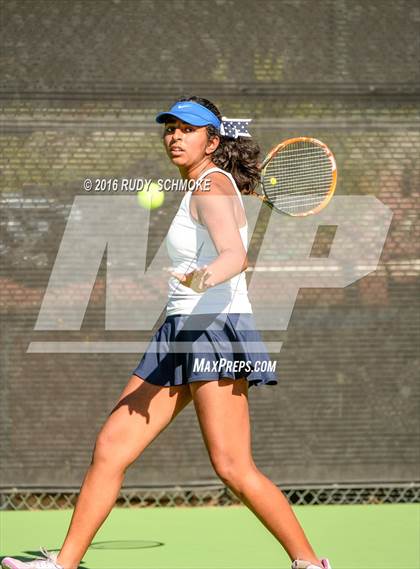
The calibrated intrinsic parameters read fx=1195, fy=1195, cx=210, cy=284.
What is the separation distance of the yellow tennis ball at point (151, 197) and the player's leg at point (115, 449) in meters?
1.93

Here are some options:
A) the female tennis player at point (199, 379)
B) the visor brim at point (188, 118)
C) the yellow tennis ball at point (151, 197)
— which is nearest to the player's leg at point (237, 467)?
the female tennis player at point (199, 379)

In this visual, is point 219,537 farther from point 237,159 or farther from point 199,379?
point 237,159

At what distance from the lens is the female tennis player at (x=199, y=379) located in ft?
11.3

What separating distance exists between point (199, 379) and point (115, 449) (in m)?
0.33

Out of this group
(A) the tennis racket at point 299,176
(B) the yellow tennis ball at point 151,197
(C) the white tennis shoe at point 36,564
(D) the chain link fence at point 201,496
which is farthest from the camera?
(D) the chain link fence at point 201,496

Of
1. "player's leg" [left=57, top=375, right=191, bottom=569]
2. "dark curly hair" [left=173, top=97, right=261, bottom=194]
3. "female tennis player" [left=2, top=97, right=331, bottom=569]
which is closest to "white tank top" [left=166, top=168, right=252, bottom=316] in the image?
"female tennis player" [left=2, top=97, right=331, bottom=569]

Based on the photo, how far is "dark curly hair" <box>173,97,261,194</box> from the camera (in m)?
3.69

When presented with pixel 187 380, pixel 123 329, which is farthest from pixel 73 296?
pixel 187 380

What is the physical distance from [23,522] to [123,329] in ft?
3.14

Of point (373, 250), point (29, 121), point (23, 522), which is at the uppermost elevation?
point (29, 121)

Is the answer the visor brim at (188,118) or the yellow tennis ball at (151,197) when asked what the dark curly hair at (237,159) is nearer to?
the visor brim at (188,118)

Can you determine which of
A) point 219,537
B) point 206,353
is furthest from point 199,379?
point 219,537

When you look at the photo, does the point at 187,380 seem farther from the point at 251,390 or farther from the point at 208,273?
the point at 251,390

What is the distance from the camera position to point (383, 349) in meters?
5.50
